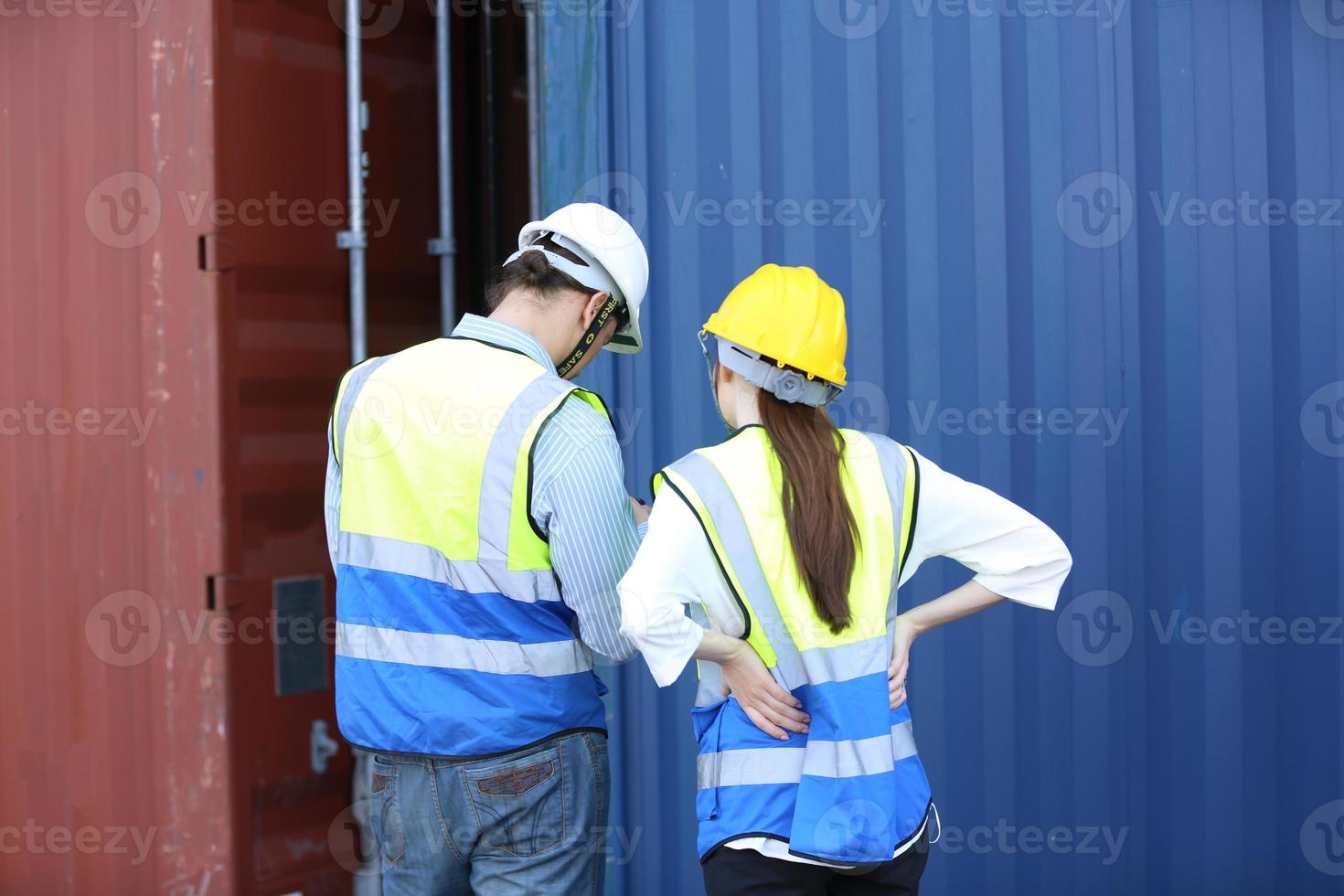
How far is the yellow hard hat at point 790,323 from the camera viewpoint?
1.90 meters

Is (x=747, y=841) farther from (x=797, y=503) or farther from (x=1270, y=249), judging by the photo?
(x=1270, y=249)

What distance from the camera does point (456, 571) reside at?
1.92 m

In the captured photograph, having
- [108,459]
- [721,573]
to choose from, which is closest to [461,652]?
[721,573]

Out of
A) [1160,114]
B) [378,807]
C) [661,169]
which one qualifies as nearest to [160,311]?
[661,169]

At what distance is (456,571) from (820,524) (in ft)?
1.97

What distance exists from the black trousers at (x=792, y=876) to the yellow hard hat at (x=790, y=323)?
2.57ft

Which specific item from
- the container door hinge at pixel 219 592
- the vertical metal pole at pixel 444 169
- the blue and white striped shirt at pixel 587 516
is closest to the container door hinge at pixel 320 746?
the container door hinge at pixel 219 592

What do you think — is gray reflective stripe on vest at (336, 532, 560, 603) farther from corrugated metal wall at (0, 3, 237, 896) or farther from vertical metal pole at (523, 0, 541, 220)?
vertical metal pole at (523, 0, 541, 220)

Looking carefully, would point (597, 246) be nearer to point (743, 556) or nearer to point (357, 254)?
point (743, 556)

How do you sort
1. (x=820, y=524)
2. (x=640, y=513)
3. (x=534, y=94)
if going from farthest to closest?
(x=534, y=94), (x=640, y=513), (x=820, y=524)

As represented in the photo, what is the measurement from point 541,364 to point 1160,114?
221 centimetres

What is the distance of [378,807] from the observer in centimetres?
204

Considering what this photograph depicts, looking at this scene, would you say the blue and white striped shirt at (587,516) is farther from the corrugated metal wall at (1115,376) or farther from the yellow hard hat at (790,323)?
the corrugated metal wall at (1115,376)

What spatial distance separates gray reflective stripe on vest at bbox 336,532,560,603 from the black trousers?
1.70 ft
